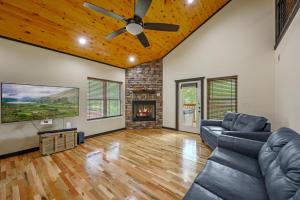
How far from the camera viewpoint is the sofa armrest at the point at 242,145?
1948 millimetres

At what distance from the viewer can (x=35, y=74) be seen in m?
3.49

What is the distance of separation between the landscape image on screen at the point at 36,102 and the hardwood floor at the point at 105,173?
0.93 meters

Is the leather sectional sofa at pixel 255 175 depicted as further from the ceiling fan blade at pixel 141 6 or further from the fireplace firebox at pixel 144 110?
the fireplace firebox at pixel 144 110

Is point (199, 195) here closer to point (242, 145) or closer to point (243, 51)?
point (242, 145)

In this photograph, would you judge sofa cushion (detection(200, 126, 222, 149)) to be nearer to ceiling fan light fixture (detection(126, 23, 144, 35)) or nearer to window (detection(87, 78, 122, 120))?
ceiling fan light fixture (detection(126, 23, 144, 35))

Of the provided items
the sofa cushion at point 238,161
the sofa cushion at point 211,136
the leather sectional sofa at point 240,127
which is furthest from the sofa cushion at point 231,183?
Result: the sofa cushion at point 211,136

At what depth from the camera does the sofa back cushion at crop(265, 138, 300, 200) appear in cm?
96

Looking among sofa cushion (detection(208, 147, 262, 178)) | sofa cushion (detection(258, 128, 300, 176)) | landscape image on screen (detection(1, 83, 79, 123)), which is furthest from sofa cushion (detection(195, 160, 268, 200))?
landscape image on screen (detection(1, 83, 79, 123))

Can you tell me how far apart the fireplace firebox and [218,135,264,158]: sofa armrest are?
155 inches

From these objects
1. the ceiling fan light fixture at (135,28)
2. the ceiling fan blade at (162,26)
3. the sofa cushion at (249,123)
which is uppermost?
the ceiling fan blade at (162,26)

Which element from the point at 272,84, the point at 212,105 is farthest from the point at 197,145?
the point at 272,84

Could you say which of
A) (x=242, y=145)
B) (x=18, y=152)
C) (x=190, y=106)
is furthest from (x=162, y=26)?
(x=18, y=152)

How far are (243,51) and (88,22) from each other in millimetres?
4097

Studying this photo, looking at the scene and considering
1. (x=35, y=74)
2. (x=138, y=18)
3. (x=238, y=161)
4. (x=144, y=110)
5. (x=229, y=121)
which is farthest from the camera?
(x=144, y=110)
